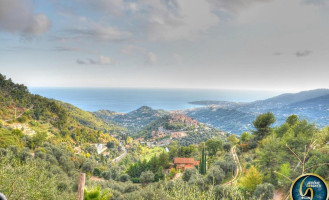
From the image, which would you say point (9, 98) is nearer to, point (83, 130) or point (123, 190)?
point (83, 130)

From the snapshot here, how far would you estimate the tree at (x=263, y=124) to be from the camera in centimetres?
1952

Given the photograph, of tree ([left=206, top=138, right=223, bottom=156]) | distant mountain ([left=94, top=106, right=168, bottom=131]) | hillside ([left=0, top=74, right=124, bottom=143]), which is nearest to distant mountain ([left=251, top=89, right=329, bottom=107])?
distant mountain ([left=94, top=106, right=168, bottom=131])

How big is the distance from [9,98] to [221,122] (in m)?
92.2

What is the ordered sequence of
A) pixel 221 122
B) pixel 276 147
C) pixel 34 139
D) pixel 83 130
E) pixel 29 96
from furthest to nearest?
pixel 221 122, pixel 83 130, pixel 29 96, pixel 34 139, pixel 276 147

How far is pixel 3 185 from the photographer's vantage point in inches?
210

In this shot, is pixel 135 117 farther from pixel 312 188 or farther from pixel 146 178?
pixel 312 188

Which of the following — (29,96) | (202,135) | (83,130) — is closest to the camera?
(29,96)

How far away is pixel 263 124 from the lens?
65.8ft

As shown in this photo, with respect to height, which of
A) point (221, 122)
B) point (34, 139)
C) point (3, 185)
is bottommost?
point (221, 122)

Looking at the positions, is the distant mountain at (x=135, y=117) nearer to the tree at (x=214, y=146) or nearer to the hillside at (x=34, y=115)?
the hillside at (x=34, y=115)

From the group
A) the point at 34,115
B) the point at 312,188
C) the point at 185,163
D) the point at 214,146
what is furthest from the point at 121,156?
the point at 312,188

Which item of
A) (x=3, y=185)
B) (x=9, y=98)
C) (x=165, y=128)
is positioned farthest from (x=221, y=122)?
(x=3, y=185)

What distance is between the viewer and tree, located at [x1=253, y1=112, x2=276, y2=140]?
64.0 ft

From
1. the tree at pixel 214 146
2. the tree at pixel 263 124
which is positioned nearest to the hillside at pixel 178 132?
the tree at pixel 214 146
